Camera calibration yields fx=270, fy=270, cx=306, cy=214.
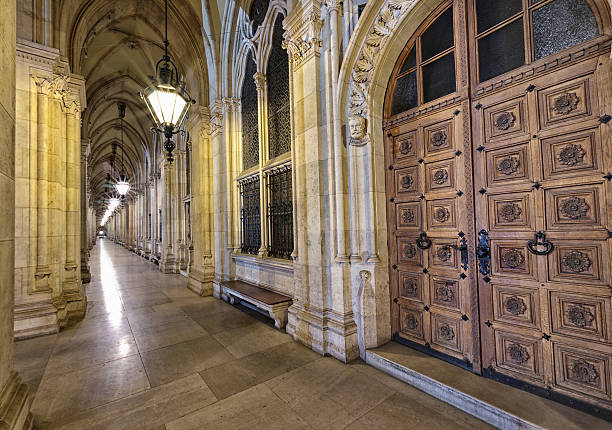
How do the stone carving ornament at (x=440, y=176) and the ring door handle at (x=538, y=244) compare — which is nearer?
the ring door handle at (x=538, y=244)

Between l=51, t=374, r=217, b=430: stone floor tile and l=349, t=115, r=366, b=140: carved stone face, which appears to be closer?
l=51, t=374, r=217, b=430: stone floor tile

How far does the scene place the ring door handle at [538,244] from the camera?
221cm

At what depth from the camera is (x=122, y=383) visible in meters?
2.80

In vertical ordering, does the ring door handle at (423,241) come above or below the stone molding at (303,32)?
below

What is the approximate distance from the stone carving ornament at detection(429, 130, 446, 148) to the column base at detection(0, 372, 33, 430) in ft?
13.0

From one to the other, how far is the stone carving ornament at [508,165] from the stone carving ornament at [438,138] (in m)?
0.60

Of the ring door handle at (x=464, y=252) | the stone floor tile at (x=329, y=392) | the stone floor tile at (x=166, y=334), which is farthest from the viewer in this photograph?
the stone floor tile at (x=166, y=334)

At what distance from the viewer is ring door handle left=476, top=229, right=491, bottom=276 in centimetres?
257

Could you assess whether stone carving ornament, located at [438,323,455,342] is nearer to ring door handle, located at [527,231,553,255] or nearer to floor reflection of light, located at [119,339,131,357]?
ring door handle, located at [527,231,553,255]

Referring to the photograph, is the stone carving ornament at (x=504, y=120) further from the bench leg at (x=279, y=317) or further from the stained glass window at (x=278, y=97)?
the bench leg at (x=279, y=317)

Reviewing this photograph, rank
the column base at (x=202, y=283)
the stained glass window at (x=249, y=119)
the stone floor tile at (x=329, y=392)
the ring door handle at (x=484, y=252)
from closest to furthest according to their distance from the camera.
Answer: the stone floor tile at (x=329, y=392) < the ring door handle at (x=484, y=252) < the stained glass window at (x=249, y=119) < the column base at (x=202, y=283)

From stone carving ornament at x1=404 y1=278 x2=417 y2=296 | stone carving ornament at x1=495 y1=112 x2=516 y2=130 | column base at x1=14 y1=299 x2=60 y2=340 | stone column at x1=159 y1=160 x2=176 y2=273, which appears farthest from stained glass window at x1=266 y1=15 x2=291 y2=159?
stone column at x1=159 y1=160 x2=176 y2=273

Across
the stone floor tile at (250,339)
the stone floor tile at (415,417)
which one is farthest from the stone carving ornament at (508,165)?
the stone floor tile at (250,339)

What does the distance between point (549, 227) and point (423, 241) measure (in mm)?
1084
